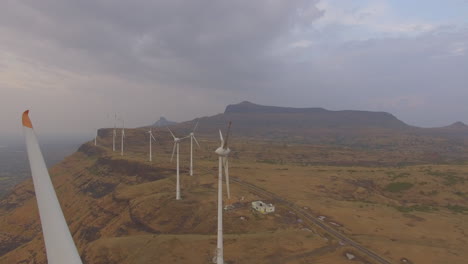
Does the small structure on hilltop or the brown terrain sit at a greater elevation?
the small structure on hilltop

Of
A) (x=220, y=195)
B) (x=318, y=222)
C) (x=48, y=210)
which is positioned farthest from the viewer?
(x=318, y=222)

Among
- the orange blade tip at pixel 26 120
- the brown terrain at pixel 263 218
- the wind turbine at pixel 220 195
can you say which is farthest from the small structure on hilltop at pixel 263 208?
the orange blade tip at pixel 26 120

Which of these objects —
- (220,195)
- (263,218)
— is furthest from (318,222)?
(220,195)

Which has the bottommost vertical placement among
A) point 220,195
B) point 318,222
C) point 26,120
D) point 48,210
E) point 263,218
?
point 318,222

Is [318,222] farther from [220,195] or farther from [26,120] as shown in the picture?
[26,120]

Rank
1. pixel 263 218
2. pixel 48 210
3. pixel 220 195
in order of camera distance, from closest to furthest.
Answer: pixel 48 210, pixel 220 195, pixel 263 218

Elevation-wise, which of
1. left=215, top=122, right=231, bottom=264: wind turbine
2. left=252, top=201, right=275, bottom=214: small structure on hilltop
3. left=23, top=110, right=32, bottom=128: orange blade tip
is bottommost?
left=252, top=201, right=275, bottom=214: small structure on hilltop

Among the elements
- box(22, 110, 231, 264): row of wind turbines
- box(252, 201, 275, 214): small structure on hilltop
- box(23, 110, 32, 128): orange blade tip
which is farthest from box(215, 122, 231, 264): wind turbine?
box(252, 201, 275, 214): small structure on hilltop

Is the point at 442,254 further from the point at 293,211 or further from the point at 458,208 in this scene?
the point at 458,208

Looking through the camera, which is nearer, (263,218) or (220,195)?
(220,195)

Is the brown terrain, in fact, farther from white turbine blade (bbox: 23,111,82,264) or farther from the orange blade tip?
the orange blade tip
